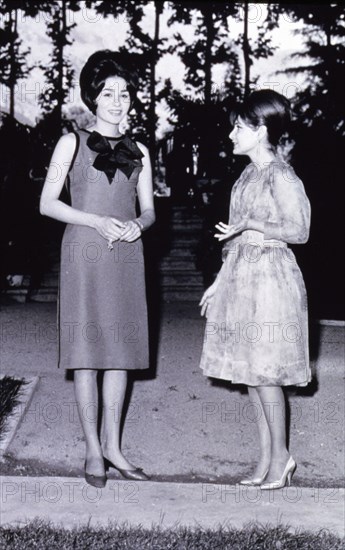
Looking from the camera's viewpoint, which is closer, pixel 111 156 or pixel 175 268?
pixel 111 156

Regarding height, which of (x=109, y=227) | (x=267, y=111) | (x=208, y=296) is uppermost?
(x=267, y=111)

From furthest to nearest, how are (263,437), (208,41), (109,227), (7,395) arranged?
(208,41) < (7,395) < (263,437) < (109,227)

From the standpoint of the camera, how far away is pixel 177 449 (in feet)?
16.0

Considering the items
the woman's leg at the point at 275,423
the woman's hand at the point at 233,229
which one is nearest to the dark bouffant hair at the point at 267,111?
the woman's hand at the point at 233,229

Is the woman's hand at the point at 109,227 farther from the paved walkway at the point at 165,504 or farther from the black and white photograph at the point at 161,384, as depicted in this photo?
the paved walkway at the point at 165,504

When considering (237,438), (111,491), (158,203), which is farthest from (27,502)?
(158,203)

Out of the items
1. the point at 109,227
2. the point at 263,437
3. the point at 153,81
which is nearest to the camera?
the point at 109,227

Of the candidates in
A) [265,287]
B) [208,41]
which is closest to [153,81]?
[208,41]

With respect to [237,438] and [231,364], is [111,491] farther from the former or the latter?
[237,438]

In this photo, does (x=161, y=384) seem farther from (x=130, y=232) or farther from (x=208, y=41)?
(x=208, y=41)

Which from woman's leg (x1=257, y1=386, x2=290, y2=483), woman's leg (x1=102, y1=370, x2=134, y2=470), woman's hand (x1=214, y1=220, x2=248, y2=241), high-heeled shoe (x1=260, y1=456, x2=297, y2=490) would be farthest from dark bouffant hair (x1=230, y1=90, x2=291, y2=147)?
high-heeled shoe (x1=260, y1=456, x2=297, y2=490)

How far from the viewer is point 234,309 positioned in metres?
4.23

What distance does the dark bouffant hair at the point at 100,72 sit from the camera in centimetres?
420

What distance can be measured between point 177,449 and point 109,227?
1.57m
